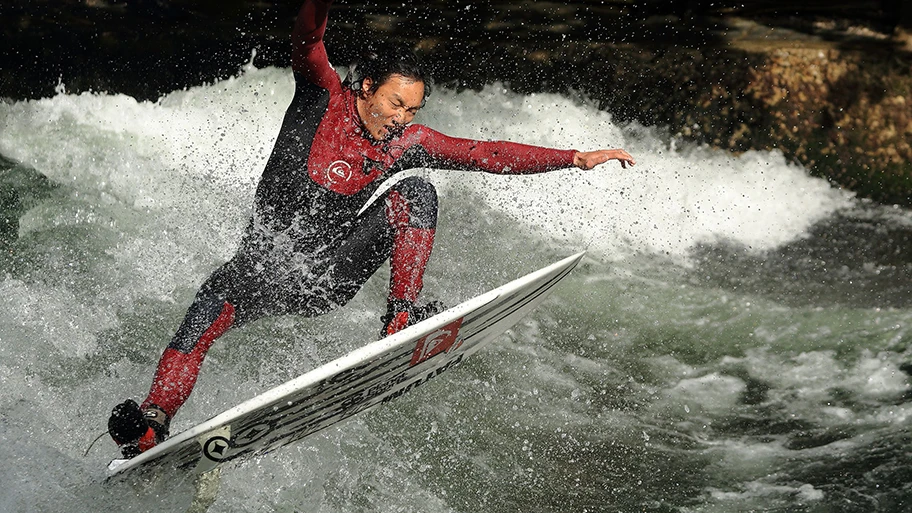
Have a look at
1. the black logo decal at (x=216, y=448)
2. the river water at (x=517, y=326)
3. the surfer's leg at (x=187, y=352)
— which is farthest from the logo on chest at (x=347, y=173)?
the river water at (x=517, y=326)

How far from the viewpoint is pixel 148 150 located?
5863 mm

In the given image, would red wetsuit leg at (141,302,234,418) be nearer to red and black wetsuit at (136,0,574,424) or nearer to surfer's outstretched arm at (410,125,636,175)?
red and black wetsuit at (136,0,574,424)

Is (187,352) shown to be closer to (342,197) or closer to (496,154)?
(342,197)

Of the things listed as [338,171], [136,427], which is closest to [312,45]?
[338,171]

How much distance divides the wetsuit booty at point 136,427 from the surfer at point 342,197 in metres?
0.17

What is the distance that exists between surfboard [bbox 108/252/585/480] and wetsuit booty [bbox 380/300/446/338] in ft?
0.28

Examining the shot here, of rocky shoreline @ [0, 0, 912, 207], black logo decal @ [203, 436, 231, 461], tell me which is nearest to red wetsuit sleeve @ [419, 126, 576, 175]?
black logo decal @ [203, 436, 231, 461]

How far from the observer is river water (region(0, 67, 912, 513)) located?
385 centimetres

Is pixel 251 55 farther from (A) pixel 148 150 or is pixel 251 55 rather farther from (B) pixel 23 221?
(B) pixel 23 221

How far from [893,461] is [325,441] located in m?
2.57

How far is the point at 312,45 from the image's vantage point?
2.94 metres

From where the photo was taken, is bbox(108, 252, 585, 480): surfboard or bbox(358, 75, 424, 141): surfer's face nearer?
bbox(108, 252, 585, 480): surfboard

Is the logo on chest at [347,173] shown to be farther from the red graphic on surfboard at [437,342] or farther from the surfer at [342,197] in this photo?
the red graphic on surfboard at [437,342]

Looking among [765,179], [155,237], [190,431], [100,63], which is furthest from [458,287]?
[100,63]
